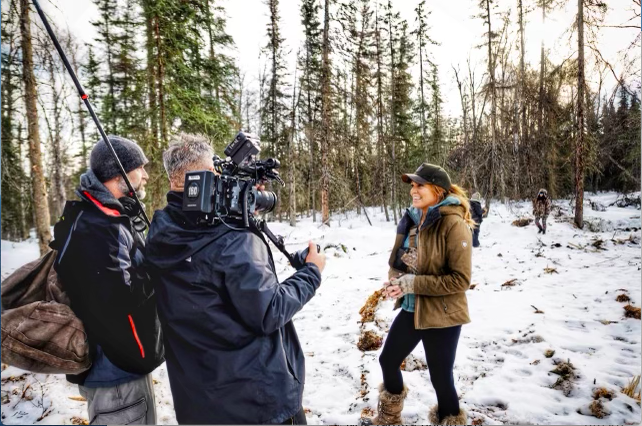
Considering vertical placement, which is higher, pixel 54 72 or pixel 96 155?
pixel 54 72

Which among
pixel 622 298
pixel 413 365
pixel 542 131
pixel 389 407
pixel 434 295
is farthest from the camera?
pixel 542 131

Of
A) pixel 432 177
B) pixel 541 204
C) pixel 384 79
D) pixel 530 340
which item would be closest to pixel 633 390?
pixel 530 340

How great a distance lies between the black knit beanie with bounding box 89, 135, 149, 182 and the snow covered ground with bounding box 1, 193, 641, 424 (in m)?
1.75

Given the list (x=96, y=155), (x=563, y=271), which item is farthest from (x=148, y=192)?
(x=563, y=271)

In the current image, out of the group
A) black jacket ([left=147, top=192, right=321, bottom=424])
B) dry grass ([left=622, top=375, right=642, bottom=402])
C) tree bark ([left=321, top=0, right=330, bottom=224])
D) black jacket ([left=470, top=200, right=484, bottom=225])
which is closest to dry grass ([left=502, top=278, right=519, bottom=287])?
black jacket ([left=470, top=200, right=484, bottom=225])

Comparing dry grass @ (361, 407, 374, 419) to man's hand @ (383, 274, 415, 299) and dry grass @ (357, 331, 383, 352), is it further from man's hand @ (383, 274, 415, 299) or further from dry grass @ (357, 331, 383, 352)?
man's hand @ (383, 274, 415, 299)

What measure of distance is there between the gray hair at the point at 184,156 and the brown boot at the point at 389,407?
6.41 ft

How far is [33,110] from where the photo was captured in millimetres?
3621

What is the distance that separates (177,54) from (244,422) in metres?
3.55

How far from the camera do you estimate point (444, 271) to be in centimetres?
182

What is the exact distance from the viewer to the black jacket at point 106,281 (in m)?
1.30

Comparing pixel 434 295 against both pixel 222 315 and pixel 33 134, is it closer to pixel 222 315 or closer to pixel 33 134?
pixel 222 315

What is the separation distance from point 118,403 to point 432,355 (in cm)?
176

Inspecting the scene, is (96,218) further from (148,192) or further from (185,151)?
(148,192)
